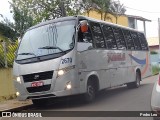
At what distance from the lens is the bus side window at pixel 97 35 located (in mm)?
11916

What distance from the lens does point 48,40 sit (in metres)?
10.9

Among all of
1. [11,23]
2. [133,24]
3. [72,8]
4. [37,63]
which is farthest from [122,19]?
[37,63]

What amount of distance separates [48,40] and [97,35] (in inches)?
80.4

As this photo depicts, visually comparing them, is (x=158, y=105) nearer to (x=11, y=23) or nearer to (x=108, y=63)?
(x=108, y=63)

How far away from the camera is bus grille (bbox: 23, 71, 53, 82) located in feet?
33.5

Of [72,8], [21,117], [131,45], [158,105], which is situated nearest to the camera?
[158,105]

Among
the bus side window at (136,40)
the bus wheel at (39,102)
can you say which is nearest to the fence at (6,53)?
the bus wheel at (39,102)

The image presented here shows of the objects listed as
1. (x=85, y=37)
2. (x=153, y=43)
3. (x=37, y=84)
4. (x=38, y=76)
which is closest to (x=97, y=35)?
(x=85, y=37)

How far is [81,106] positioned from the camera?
10.8 metres

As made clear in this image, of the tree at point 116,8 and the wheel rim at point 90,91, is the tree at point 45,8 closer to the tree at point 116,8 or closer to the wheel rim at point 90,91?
the tree at point 116,8

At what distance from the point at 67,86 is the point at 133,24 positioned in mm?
39179

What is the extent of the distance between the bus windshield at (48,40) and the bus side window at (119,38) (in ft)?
11.7

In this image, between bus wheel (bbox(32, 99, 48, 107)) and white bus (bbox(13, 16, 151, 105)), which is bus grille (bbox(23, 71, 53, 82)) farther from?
bus wheel (bbox(32, 99, 48, 107))

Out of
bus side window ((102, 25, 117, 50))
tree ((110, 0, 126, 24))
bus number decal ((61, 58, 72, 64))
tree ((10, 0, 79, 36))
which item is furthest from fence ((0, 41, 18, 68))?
tree ((110, 0, 126, 24))
